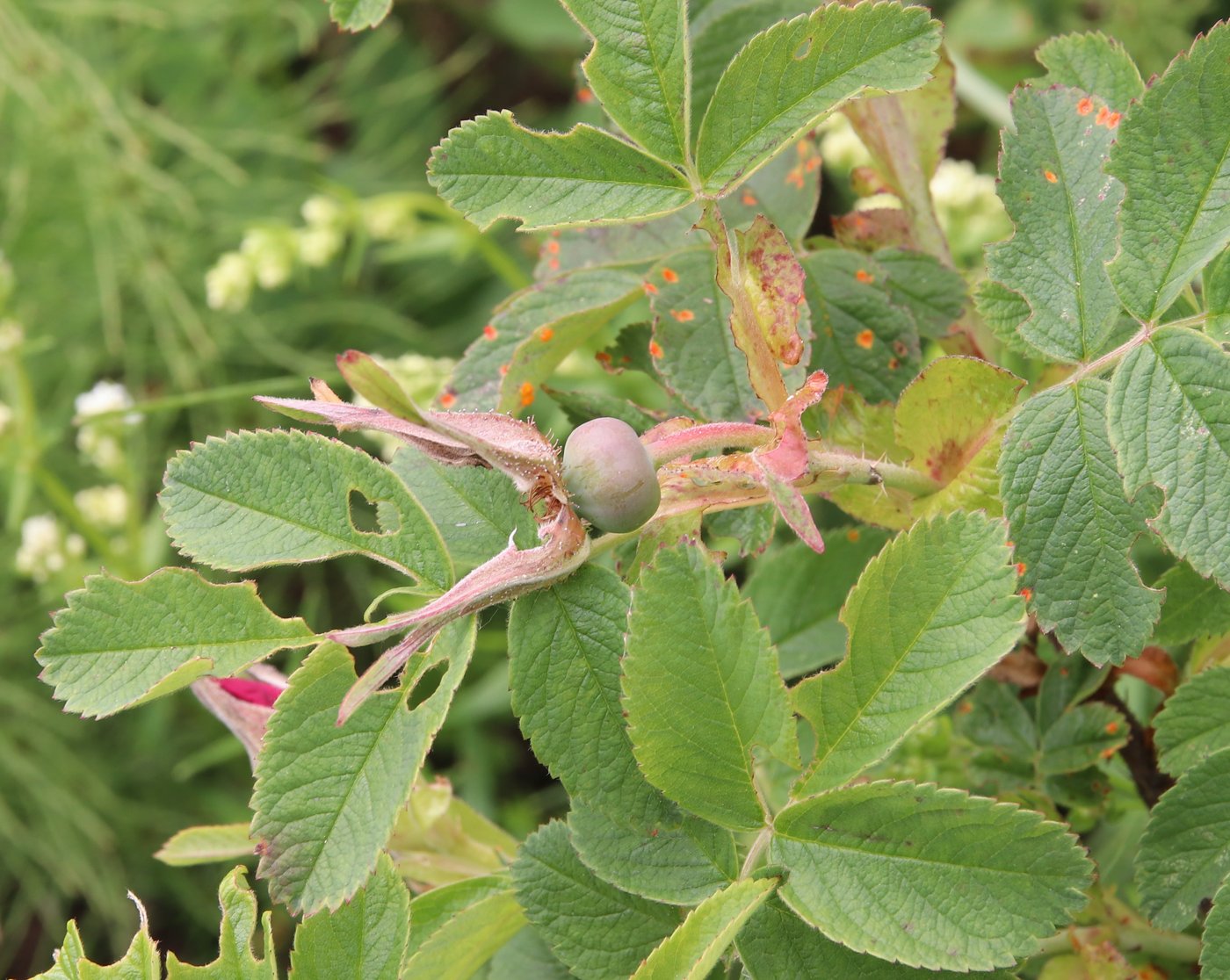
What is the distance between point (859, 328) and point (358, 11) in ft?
1.16

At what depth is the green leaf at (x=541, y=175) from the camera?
61 cm

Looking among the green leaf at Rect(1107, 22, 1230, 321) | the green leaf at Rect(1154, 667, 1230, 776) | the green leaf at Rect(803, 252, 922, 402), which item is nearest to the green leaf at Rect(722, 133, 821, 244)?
the green leaf at Rect(803, 252, 922, 402)

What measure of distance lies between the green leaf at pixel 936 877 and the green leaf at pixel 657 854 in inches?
1.8

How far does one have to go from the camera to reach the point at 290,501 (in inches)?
23.8

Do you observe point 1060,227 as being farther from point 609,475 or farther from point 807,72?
point 609,475

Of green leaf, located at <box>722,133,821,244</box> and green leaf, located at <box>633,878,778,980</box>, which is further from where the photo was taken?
green leaf, located at <box>722,133,821,244</box>

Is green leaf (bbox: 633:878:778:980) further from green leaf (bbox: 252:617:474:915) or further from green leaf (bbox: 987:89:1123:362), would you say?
green leaf (bbox: 987:89:1123:362)

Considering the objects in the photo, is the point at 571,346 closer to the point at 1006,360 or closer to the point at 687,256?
the point at 687,256

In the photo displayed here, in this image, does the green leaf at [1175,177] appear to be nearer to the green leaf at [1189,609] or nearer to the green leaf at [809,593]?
the green leaf at [1189,609]

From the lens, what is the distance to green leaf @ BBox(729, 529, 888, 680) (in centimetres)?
86

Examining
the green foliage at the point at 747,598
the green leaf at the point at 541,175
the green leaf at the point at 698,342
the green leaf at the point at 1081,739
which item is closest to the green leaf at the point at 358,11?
the green foliage at the point at 747,598

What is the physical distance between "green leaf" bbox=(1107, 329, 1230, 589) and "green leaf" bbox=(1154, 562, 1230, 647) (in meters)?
0.11

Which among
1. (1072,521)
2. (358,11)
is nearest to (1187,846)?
(1072,521)

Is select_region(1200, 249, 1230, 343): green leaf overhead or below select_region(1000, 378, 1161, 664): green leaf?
overhead
